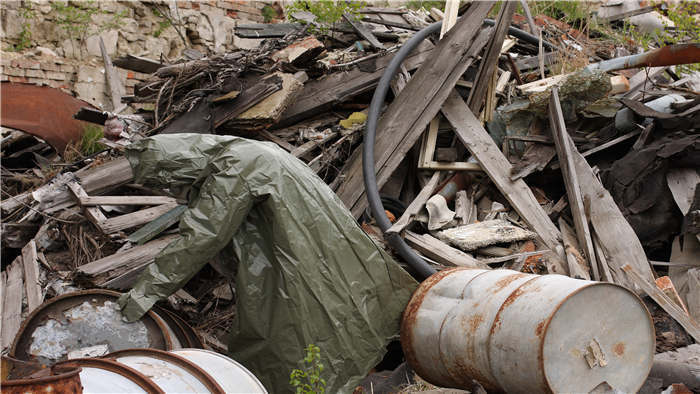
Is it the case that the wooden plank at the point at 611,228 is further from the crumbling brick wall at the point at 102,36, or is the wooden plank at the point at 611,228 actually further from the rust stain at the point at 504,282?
the crumbling brick wall at the point at 102,36

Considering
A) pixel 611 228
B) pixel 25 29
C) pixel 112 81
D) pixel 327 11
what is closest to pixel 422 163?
pixel 611 228

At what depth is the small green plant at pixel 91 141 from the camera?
5598 mm

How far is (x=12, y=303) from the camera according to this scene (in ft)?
13.3

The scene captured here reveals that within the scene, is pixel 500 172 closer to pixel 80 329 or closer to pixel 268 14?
pixel 80 329

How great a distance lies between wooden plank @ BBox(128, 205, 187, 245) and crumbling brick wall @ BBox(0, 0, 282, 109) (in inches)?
119

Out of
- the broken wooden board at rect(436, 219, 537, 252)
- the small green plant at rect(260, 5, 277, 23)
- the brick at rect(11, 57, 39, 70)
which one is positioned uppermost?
the small green plant at rect(260, 5, 277, 23)

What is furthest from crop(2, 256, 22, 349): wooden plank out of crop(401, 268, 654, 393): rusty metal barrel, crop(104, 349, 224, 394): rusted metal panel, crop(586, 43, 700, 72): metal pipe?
crop(586, 43, 700, 72): metal pipe

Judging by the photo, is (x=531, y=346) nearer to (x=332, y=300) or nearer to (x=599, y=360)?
(x=599, y=360)

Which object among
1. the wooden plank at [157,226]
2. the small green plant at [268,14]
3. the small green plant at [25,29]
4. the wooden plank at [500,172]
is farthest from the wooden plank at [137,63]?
the small green plant at [268,14]

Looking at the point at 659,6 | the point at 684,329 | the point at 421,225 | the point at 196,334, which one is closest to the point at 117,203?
the point at 196,334

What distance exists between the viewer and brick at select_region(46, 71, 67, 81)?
24.3 ft

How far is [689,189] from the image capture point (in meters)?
4.50

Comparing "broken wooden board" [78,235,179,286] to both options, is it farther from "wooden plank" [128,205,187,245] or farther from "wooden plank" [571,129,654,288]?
"wooden plank" [571,129,654,288]

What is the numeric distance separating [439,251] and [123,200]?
99.6 inches
